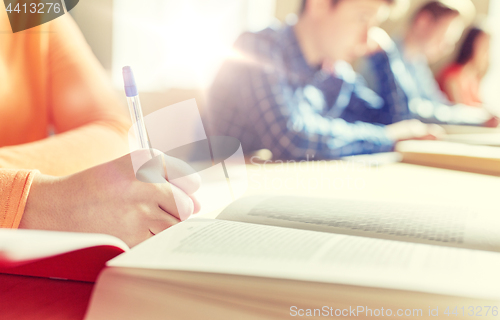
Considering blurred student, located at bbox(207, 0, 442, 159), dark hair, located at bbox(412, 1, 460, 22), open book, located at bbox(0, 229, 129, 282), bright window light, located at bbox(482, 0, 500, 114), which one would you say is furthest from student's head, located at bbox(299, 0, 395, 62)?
bright window light, located at bbox(482, 0, 500, 114)

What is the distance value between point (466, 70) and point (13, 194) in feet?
6.93

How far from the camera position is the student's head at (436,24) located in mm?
1587

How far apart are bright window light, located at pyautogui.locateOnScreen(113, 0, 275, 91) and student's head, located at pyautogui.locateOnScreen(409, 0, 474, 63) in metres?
0.76

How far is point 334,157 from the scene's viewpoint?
27.5 inches

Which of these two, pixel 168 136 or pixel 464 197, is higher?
pixel 168 136

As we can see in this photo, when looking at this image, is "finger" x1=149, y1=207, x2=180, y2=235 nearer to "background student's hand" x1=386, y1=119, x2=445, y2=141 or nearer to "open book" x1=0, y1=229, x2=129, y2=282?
"open book" x1=0, y1=229, x2=129, y2=282

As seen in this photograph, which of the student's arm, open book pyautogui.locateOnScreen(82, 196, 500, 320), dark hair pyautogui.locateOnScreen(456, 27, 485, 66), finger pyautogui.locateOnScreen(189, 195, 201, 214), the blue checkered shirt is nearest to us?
Result: open book pyautogui.locateOnScreen(82, 196, 500, 320)

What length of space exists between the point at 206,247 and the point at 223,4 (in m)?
1.34

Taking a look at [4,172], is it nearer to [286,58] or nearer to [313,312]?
[313,312]

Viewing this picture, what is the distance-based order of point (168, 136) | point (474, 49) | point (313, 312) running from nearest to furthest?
point (313, 312) → point (168, 136) → point (474, 49)

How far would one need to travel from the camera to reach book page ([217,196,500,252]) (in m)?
0.24

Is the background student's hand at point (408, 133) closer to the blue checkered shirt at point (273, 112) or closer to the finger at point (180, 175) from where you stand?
the blue checkered shirt at point (273, 112)

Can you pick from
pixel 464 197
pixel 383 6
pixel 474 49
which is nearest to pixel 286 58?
pixel 383 6

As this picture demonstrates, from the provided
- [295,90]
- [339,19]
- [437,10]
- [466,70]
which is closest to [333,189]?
[295,90]
